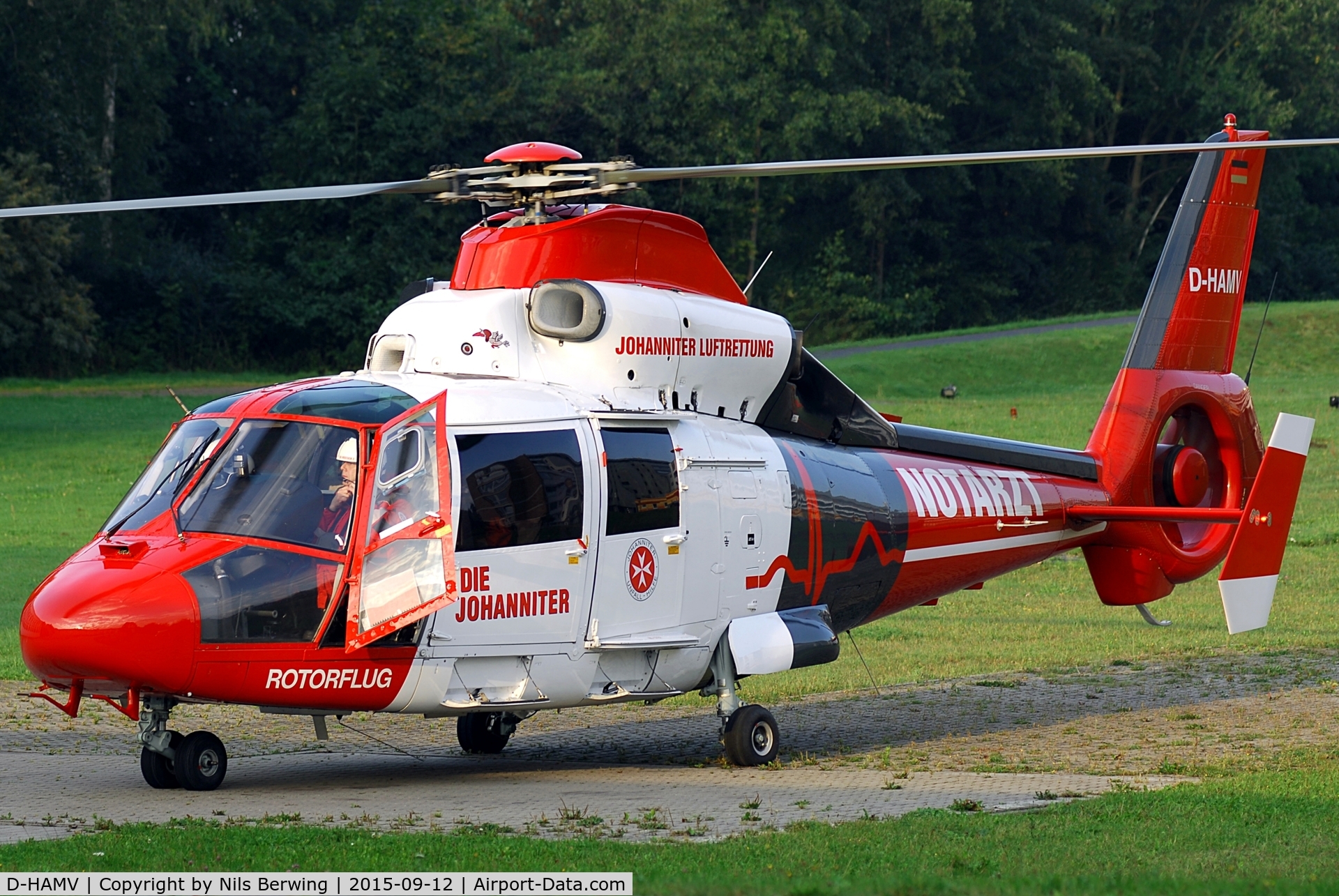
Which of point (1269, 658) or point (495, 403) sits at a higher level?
point (495, 403)

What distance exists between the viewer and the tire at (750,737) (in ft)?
37.1

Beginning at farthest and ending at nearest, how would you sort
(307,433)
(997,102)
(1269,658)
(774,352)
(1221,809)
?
(997,102)
(1269,658)
(774,352)
(307,433)
(1221,809)

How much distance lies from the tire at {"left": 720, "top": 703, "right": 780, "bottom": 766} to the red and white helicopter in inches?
0.9

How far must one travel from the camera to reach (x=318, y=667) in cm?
949

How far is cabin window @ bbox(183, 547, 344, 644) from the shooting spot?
9.19 m

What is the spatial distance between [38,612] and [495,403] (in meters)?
3.08

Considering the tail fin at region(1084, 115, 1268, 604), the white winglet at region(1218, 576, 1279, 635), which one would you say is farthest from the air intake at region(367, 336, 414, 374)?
the tail fin at region(1084, 115, 1268, 604)

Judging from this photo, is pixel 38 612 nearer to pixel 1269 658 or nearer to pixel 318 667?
pixel 318 667

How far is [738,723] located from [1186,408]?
639 cm

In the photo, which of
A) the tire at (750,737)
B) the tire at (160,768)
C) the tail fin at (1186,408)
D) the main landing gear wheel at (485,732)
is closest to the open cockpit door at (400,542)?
the tire at (160,768)

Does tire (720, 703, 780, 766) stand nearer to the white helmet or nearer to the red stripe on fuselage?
the red stripe on fuselage

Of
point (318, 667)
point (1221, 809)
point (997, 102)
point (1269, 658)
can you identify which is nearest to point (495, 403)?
point (318, 667)

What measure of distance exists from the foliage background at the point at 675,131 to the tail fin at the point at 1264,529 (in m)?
37.8

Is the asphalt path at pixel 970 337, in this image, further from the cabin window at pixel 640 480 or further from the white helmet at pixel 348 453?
the white helmet at pixel 348 453
